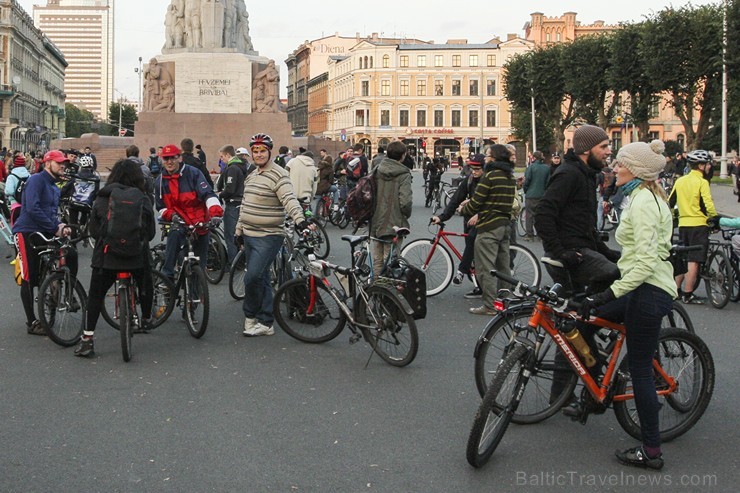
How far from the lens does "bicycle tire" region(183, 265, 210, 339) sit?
30.5 feet

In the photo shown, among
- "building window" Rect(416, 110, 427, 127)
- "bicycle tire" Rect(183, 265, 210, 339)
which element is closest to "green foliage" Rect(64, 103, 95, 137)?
"building window" Rect(416, 110, 427, 127)

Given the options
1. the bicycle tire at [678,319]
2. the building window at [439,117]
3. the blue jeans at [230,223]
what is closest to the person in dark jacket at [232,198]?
the blue jeans at [230,223]

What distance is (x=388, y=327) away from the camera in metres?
8.26

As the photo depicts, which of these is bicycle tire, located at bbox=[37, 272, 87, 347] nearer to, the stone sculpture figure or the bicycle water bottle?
the bicycle water bottle

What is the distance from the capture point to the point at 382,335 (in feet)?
27.4

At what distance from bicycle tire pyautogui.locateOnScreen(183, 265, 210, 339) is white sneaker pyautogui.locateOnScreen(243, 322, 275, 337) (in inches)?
15.9

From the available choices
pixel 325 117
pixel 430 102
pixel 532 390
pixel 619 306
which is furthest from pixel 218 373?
pixel 325 117

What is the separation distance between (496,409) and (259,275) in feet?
13.6

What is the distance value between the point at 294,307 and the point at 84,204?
830 cm

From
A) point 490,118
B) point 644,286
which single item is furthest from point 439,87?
point 644,286

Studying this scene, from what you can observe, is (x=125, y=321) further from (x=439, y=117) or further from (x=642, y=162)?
(x=439, y=117)

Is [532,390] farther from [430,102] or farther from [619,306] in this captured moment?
[430,102]

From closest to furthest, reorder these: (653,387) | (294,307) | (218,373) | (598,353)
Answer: (653,387), (598,353), (218,373), (294,307)

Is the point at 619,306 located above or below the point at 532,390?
above
